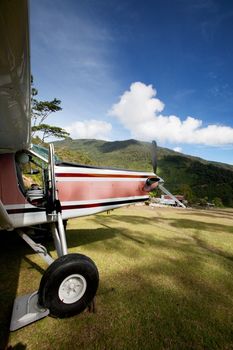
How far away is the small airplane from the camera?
1.19m

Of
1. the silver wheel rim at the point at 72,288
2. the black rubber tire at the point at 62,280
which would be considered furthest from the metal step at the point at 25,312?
the silver wheel rim at the point at 72,288

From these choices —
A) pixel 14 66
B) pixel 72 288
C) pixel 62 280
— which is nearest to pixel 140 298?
pixel 72 288

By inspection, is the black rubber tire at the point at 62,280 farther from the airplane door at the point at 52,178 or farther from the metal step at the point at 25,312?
the airplane door at the point at 52,178

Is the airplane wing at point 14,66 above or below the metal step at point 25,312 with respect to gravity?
above

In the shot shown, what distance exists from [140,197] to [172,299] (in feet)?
7.55

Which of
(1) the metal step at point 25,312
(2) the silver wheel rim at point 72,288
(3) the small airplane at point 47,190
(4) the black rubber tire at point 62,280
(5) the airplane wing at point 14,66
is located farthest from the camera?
(2) the silver wheel rim at point 72,288

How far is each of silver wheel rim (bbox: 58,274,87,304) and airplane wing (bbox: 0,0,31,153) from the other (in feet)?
7.15

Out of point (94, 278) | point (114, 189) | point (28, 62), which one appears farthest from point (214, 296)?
point (28, 62)

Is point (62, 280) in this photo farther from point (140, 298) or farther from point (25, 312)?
point (140, 298)

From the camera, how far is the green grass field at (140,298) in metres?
2.24

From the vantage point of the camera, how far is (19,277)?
3.59 metres

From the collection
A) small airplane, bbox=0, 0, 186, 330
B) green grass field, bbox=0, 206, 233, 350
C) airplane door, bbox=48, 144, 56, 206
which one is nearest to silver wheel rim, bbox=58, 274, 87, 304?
small airplane, bbox=0, 0, 186, 330

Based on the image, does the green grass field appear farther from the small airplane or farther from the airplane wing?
the airplane wing

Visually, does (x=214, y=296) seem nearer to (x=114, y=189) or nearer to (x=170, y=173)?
(x=114, y=189)
